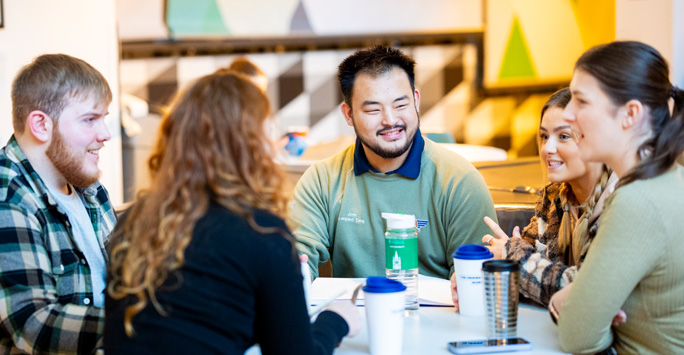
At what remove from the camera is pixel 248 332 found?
40.8 inches

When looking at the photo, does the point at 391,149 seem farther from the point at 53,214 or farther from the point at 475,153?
the point at 475,153

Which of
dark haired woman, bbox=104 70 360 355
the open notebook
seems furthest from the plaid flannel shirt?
the open notebook

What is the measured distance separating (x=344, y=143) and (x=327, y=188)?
1782 millimetres

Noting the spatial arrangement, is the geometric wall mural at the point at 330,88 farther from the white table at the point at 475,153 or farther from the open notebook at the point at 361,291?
the open notebook at the point at 361,291

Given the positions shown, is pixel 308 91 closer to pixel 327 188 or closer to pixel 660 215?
pixel 327 188

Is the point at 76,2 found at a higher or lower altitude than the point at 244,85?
higher

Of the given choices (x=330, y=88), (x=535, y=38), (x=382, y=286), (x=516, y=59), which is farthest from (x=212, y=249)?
(x=535, y=38)

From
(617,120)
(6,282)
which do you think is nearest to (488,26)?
(617,120)

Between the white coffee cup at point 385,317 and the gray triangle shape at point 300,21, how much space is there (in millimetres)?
3974

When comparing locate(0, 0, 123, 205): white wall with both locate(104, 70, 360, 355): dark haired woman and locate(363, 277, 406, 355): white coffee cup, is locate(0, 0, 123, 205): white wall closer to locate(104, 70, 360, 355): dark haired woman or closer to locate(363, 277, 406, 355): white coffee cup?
locate(104, 70, 360, 355): dark haired woman

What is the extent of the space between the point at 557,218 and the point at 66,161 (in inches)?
46.4

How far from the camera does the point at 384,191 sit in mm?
2031

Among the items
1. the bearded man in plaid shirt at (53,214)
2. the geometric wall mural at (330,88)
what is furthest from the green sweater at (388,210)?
the geometric wall mural at (330,88)

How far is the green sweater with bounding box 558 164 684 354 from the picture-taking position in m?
1.14
